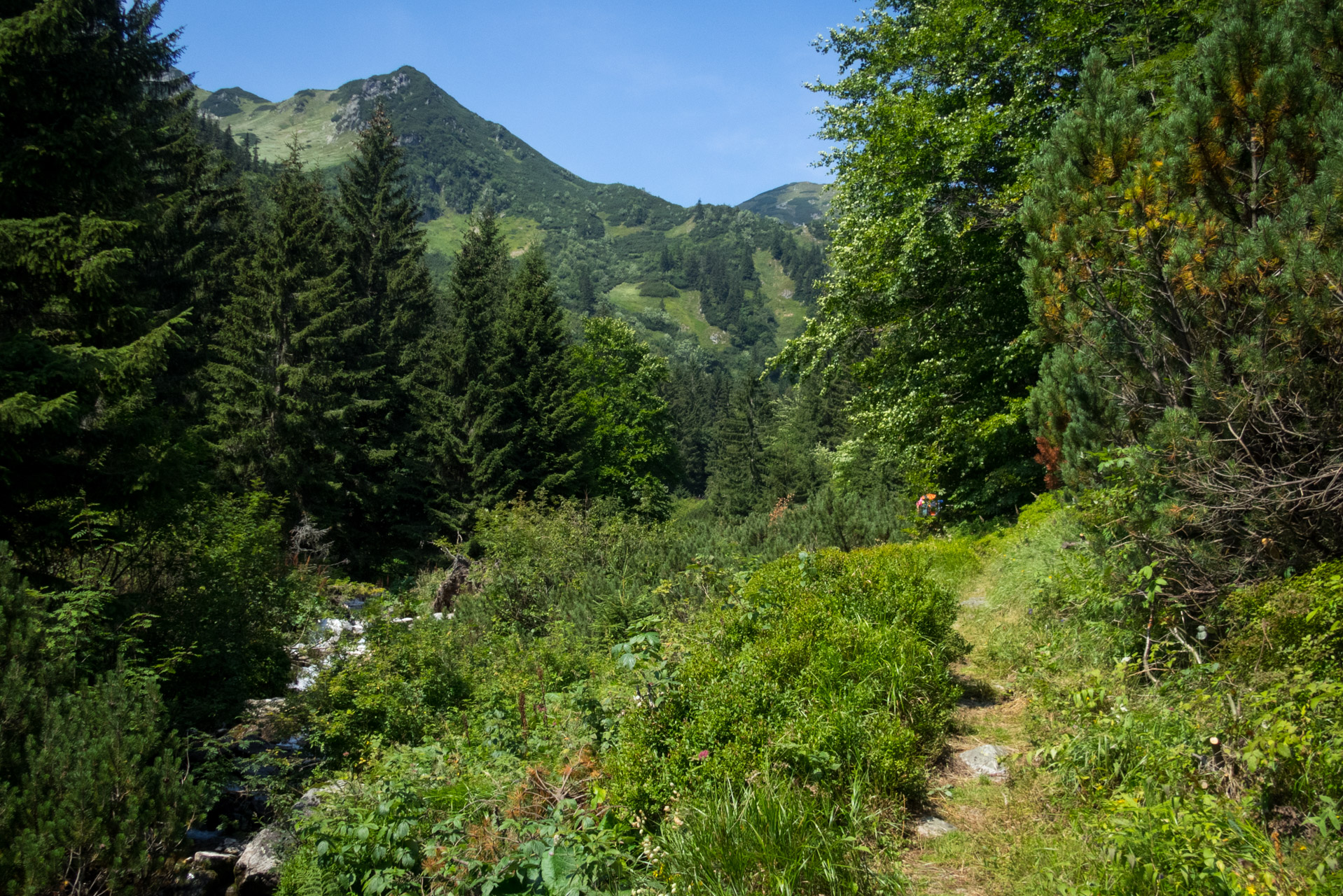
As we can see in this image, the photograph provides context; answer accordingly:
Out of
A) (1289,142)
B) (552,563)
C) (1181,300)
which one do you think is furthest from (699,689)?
(552,563)

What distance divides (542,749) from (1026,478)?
31.0 ft

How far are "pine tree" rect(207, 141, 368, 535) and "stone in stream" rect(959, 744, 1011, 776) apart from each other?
1917 centimetres

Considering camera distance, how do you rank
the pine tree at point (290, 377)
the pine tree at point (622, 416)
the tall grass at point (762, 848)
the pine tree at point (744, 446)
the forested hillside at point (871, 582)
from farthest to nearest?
1. the pine tree at point (744, 446)
2. the pine tree at point (622, 416)
3. the pine tree at point (290, 377)
4. the forested hillside at point (871, 582)
5. the tall grass at point (762, 848)

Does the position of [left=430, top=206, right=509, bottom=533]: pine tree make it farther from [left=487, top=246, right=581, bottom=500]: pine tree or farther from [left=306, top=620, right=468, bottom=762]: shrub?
[left=306, top=620, right=468, bottom=762]: shrub

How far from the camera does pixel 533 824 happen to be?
3354 millimetres

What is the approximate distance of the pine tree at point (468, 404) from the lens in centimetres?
2269

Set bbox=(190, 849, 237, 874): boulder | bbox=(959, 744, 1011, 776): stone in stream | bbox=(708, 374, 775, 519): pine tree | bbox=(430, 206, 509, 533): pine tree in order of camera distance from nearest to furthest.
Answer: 1. bbox=(959, 744, 1011, 776): stone in stream
2. bbox=(190, 849, 237, 874): boulder
3. bbox=(430, 206, 509, 533): pine tree
4. bbox=(708, 374, 775, 519): pine tree

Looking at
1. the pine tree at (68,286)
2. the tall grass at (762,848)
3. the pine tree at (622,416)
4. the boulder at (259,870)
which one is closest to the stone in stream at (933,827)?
the tall grass at (762,848)

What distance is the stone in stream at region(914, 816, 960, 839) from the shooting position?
3.47 m

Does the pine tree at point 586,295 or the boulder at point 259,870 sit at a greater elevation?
the pine tree at point 586,295

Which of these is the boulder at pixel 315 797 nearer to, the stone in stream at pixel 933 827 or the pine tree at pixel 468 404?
the stone in stream at pixel 933 827

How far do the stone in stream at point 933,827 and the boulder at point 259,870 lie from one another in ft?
15.5

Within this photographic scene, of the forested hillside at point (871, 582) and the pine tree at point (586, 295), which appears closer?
the forested hillside at point (871, 582)

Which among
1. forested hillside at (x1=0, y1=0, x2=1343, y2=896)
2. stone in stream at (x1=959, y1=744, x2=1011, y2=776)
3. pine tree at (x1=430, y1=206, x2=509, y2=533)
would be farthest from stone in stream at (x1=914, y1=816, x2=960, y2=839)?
pine tree at (x1=430, y1=206, x2=509, y2=533)
